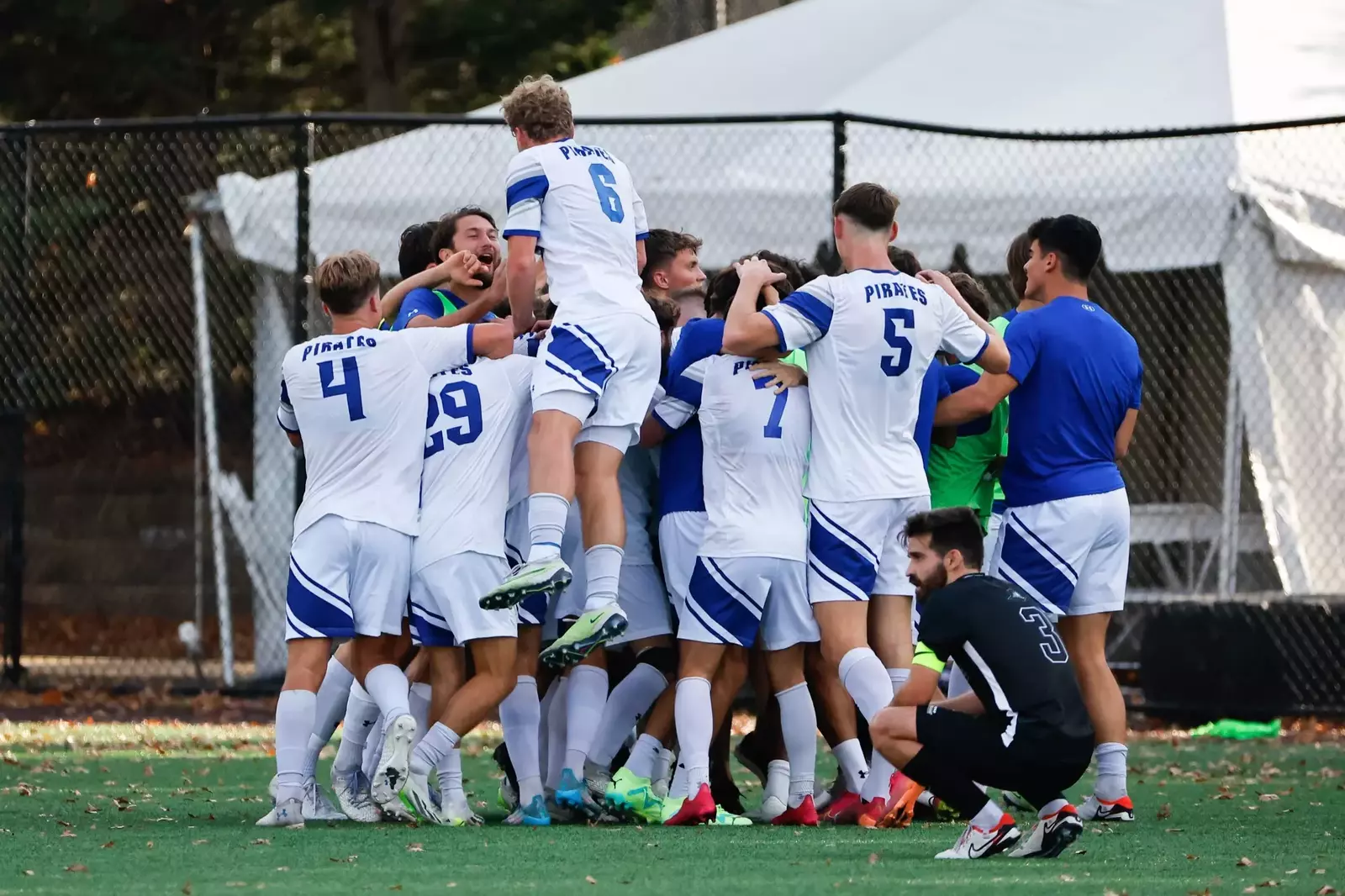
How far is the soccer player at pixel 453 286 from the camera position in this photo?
7371mm

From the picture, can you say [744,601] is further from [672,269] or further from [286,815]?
[286,815]

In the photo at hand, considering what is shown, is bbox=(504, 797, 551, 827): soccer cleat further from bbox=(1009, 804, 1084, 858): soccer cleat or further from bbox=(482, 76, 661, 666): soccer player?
bbox=(1009, 804, 1084, 858): soccer cleat

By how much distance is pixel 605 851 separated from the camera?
602 centimetres

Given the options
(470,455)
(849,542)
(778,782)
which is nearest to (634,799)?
(778,782)

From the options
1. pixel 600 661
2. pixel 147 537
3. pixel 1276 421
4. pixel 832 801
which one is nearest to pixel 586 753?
pixel 600 661

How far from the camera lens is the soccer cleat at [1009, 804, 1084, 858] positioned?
5.75 metres

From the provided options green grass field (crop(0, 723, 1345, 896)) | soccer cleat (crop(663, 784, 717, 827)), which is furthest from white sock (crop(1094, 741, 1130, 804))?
soccer cleat (crop(663, 784, 717, 827))

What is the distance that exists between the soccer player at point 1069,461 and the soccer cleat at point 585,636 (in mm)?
1524

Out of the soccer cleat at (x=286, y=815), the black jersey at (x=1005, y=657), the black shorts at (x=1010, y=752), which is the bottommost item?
the soccer cleat at (x=286, y=815)

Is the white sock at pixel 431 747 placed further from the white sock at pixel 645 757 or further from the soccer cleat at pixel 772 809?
the soccer cleat at pixel 772 809

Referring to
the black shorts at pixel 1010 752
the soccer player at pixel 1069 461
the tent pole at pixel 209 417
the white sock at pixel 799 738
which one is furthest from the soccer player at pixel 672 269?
the tent pole at pixel 209 417

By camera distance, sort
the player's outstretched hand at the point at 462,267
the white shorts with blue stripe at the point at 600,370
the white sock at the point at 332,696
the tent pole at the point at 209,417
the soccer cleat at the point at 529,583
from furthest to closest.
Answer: the tent pole at the point at 209,417, the white sock at the point at 332,696, the player's outstretched hand at the point at 462,267, the white shorts with blue stripe at the point at 600,370, the soccer cleat at the point at 529,583

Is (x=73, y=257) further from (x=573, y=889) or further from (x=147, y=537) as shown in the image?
(x=573, y=889)

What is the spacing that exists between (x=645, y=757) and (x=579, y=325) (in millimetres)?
1568
